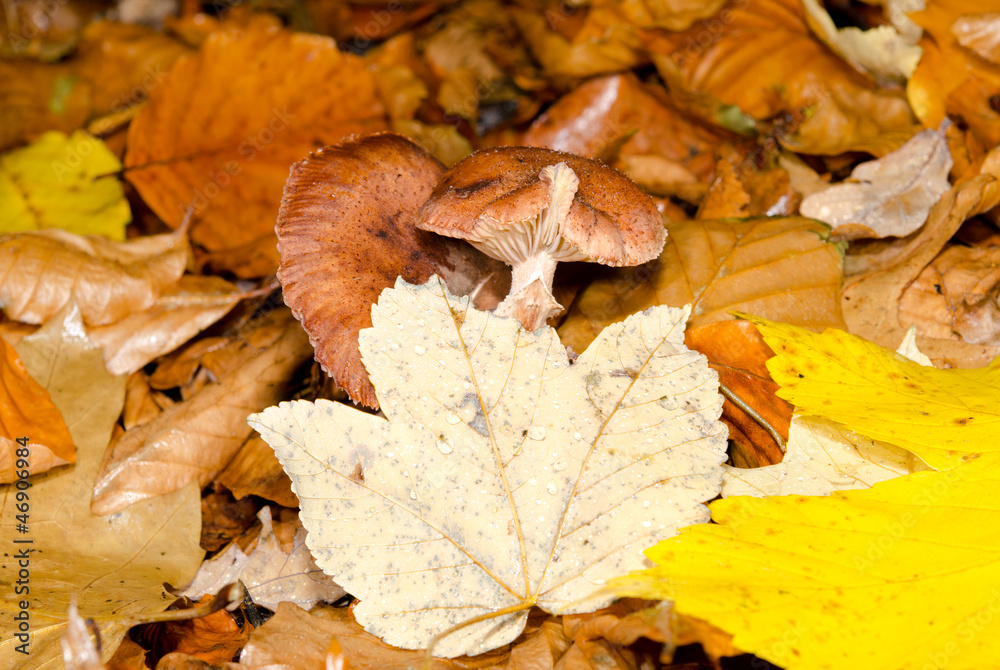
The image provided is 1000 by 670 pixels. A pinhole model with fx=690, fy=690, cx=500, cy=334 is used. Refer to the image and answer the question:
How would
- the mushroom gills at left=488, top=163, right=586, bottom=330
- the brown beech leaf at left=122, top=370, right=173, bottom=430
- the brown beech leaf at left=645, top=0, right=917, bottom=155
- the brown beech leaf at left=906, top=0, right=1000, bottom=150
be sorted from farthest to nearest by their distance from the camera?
1. the brown beech leaf at left=645, top=0, right=917, bottom=155
2. the brown beech leaf at left=906, top=0, right=1000, bottom=150
3. the brown beech leaf at left=122, top=370, right=173, bottom=430
4. the mushroom gills at left=488, top=163, right=586, bottom=330

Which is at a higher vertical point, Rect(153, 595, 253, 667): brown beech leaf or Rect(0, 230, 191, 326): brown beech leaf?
Rect(0, 230, 191, 326): brown beech leaf

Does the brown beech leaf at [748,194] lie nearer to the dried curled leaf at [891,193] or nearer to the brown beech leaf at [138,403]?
the dried curled leaf at [891,193]

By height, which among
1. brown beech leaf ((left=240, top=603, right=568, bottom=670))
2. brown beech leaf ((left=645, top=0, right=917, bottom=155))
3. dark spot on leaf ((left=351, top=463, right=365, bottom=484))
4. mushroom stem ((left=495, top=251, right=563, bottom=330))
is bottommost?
brown beech leaf ((left=240, top=603, right=568, bottom=670))

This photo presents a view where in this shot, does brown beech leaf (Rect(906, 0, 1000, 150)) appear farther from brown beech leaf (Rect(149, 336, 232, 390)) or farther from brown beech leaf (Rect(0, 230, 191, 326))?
brown beech leaf (Rect(0, 230, 191, 326))

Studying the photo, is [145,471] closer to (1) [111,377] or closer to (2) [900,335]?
(1) [111,377]

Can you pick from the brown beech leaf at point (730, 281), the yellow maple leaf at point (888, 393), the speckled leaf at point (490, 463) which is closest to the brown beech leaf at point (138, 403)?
the speckled leaf at point (490, 463)

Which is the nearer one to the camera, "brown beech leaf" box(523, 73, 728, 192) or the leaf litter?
the leaf litter

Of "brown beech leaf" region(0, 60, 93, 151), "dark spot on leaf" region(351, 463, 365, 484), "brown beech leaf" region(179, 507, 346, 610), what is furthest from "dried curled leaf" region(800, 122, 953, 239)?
"brown beech leaf" region(0, 60, 93, 151)
